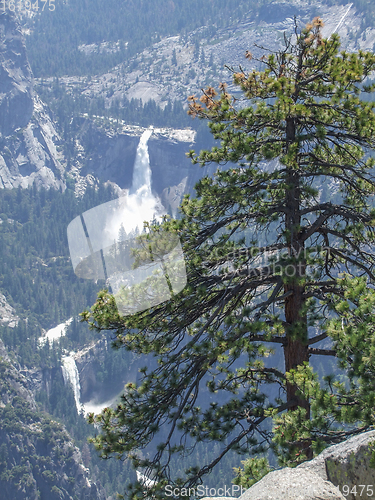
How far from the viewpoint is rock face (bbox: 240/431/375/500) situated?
6969 millimetres

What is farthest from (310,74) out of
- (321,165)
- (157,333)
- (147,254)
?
(157,333)

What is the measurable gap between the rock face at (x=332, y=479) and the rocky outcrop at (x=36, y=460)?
171 metres

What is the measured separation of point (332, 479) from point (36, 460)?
587ft

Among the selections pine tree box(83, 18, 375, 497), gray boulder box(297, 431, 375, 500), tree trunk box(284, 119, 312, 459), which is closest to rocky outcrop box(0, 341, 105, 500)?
pine tree box(83, 18, 375, 497)

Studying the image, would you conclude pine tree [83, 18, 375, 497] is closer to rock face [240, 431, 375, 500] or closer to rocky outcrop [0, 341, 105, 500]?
rock face [240, 431, 375, 500]

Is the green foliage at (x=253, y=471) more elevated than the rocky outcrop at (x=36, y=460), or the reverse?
the green foliage at (x=253, y=471)

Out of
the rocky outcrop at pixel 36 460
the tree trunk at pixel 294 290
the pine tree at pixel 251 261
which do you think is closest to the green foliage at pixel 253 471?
the pine tree at pixel 251 261

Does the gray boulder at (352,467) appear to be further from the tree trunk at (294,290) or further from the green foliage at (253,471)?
the green foliage at (253,471)

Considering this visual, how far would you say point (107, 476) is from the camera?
7126 inches

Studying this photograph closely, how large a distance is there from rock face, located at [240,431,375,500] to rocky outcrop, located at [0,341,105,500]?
17134 centimetres

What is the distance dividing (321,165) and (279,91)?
149cm

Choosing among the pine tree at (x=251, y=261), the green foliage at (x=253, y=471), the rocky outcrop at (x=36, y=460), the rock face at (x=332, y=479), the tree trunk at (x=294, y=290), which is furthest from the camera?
the rocky outcrop at (x=36, y=460)

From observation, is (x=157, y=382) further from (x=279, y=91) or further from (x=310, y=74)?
(x=310, y=74)

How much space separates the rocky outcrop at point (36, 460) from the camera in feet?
543
